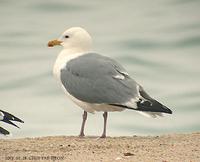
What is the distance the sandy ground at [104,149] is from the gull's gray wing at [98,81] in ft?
1.47

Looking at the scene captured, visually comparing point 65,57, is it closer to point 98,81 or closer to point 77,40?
point 77,40

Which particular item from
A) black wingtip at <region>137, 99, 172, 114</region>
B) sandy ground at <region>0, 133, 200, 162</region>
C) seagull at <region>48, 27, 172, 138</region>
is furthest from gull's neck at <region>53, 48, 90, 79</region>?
black wingtip at <region>137, 99, 172, 114</region>

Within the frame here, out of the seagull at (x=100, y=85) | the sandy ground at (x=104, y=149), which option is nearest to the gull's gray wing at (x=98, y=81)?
the seagull at (x=100, y=85)

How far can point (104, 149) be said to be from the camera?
7133 millimetres

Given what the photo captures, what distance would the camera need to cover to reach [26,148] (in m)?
7.24

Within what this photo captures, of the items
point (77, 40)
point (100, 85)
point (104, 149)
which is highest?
point (77, 40)

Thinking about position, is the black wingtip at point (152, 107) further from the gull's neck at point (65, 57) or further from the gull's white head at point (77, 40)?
the gull's white head at point (77, 40)

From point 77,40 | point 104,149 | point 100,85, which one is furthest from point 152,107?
point 77,40

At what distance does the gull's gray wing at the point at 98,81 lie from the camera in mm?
8180

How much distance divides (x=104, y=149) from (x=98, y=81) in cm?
131

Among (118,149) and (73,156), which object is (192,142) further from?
(73,156)

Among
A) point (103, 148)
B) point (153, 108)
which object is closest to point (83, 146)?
point (103, 148)

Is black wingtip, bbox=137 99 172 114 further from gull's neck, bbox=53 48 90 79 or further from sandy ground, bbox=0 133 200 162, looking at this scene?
gull's neck, bbox=53 48 90 79

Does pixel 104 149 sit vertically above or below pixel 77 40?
below
